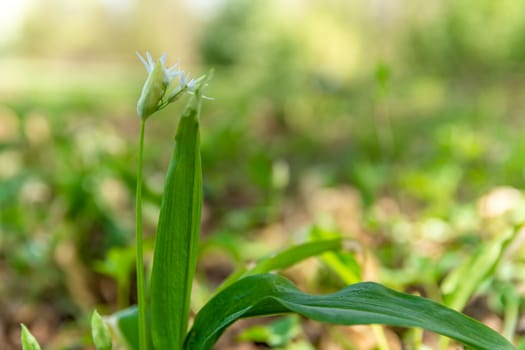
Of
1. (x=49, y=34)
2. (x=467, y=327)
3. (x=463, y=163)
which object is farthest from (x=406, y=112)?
(x=49, y=34)

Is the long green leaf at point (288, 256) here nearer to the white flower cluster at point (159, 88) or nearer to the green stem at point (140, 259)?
the green stem at point (140, 259)

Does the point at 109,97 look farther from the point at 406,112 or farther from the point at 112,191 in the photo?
the point at 112,191

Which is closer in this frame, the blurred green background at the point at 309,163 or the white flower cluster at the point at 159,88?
the white flower cluster at the point at 159,88

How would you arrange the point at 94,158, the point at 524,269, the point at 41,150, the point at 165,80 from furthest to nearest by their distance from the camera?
the point at 41,150 < the point at 94,158 < the point at 524,269 < the point at 165,80

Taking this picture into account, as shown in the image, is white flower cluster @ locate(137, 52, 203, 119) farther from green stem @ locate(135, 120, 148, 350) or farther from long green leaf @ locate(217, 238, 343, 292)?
long green leaf @ locate(217, 238, 343, 292)

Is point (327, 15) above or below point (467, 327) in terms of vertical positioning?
above

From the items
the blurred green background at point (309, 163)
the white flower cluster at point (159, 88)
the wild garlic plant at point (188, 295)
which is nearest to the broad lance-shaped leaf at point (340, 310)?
the wild garlic plant at point (188, 295)
